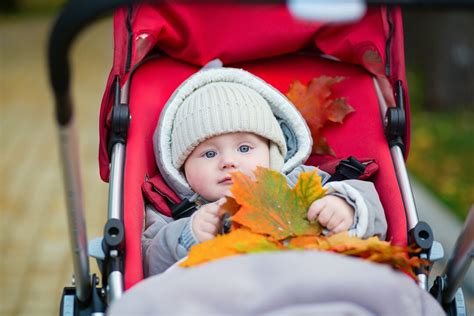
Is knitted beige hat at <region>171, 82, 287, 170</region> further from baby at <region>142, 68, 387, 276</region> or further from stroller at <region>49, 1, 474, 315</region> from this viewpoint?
stroller at <region>49, 1, 474, 315</region>

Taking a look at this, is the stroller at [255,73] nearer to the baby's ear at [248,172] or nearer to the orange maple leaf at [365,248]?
the orange maple leaf at [365,248]

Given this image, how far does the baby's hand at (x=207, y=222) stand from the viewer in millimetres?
2547

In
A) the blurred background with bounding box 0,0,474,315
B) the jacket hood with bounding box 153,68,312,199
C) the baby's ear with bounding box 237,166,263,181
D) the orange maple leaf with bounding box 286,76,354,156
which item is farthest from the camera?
the blurred background with bounding box 0,0,474,315

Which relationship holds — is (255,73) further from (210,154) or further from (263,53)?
(210,154)

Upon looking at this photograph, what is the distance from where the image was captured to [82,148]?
6246 mm

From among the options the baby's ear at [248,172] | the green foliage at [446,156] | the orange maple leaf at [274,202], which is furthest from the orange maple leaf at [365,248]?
the green foliage at [446,156]

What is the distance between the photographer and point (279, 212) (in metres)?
2.50

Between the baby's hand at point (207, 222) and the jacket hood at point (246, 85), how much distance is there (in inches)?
12.5

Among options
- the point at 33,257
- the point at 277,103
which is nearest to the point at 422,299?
the point at 277,103

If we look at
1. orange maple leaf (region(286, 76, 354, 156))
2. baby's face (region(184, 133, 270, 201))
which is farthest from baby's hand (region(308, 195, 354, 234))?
orange maple leaf (region(286, 76, 354, 156))

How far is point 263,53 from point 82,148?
3216 mm

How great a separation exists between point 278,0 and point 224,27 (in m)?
1.46

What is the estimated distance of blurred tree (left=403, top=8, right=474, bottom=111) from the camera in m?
6.69

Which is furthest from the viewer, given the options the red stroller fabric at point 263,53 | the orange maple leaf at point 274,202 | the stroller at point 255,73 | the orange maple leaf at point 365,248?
the red stroller fabric at point 263,53
